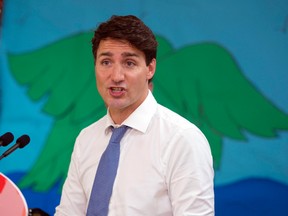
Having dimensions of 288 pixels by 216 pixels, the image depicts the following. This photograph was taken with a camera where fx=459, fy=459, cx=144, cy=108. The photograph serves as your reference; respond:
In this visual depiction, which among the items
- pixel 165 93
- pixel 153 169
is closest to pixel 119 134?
pixel 153 169

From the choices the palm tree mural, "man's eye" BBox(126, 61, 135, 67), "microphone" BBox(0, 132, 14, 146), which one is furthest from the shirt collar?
the palm tree mural

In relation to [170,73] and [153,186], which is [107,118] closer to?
[153,186]

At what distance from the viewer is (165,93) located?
300cm

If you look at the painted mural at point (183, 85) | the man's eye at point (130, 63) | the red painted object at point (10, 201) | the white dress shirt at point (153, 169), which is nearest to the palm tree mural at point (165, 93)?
the painted mural at point (183, 85)

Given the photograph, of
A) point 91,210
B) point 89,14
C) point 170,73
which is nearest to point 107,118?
point 91,210

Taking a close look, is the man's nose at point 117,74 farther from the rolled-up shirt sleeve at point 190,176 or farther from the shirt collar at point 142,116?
the rolled-up shirt sleeve at point 190,176

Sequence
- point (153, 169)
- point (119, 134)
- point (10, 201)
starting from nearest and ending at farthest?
point (10, 201)
point (153, 169)
point (119, 134)

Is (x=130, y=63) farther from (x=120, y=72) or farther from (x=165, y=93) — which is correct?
(x=165, y=93)

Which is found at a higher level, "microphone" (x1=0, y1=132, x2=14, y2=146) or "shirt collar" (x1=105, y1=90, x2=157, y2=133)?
"shirt collar" (x1=105, y1=90, x2=157, y2=133)

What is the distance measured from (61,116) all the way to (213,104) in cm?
103

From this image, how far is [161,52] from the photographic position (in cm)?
300

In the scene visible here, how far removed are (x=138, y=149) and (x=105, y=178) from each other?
144 mm

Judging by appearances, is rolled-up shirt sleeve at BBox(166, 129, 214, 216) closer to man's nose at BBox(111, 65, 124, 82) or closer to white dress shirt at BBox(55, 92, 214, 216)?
white dress shirt at BBox(55, 92, 214, 216)

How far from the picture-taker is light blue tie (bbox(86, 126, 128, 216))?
1493 mm
